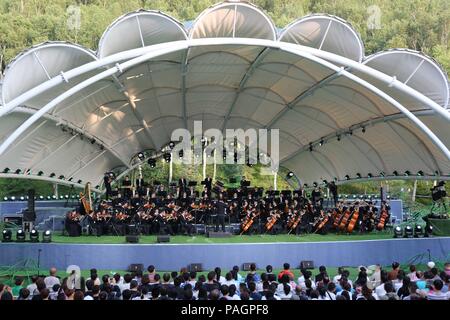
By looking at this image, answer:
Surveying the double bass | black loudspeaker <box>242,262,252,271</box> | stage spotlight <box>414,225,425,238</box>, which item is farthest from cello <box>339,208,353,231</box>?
black loudspeaker <box>242,262,252,271</box>

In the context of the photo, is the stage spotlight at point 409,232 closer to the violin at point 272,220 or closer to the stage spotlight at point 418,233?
the stage spotlight at point 418,233

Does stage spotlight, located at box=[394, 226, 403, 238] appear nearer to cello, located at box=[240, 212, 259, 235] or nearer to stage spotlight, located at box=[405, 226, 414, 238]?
stage spotlight, located at box=[405, 226, 414, 238]

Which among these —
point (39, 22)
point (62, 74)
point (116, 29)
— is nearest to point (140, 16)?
point (116, 29)

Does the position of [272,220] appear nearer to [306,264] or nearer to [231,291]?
[306,264]

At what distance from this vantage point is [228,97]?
80.7 feet

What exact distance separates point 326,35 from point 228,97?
29.5ft

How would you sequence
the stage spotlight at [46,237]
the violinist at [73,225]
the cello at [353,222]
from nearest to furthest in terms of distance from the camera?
the stage spotlight at [46,237] < the violinist at [73,225] < the cello at [353,222]

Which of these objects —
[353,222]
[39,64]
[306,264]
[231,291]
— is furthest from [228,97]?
[231,291]

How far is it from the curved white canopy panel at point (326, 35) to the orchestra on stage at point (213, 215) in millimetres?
5785

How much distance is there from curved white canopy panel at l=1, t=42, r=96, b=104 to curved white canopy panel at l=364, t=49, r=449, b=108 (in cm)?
822

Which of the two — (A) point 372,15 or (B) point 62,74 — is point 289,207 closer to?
(B) point 62,74

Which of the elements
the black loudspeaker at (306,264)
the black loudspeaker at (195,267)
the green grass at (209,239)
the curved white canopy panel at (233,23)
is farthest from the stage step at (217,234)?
the curved white canopy panel at (233,23)

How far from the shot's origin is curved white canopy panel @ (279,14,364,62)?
51.6 feet

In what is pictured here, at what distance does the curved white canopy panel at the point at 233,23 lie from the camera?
1535cm
